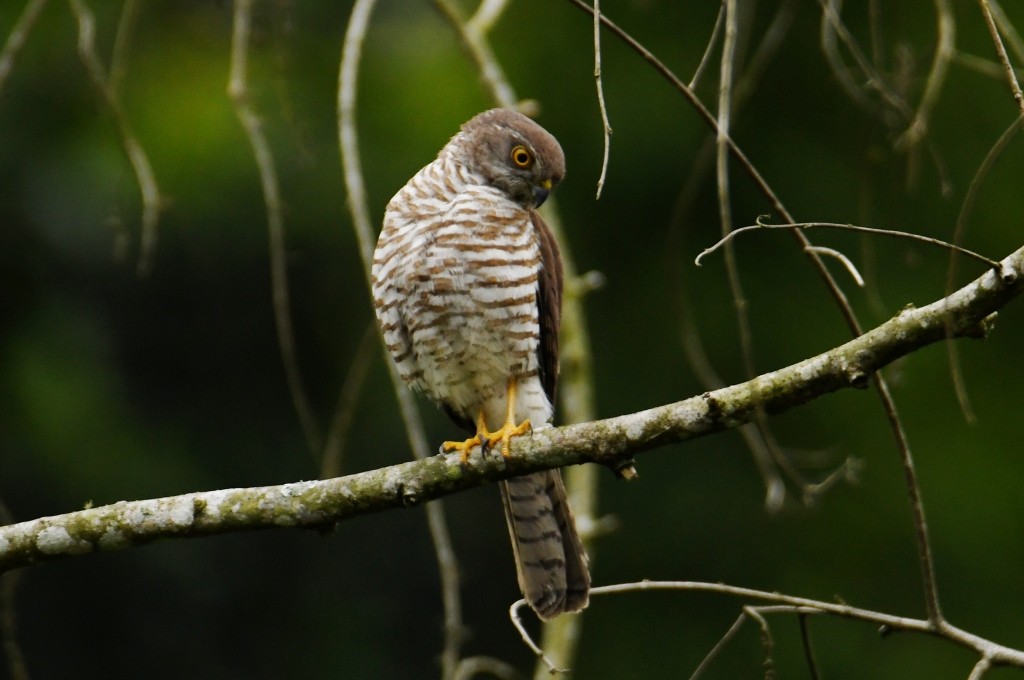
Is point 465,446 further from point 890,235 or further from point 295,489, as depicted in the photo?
point 890,235

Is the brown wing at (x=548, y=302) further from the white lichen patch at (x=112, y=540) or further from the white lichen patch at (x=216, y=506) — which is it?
the white lichen patch at (x=112, y=540)

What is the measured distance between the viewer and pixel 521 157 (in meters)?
4.18

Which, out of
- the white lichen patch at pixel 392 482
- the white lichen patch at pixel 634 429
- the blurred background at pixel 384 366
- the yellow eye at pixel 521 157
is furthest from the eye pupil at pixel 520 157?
the blurred background at pixel 384 366

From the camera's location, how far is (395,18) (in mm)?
9141

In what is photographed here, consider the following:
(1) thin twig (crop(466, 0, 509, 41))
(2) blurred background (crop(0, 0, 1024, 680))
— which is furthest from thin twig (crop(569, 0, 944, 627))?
(2) blurred background (crop(0, 0, 1024, 680))

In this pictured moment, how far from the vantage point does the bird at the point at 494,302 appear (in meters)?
3.85

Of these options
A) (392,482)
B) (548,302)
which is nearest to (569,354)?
(548,302)

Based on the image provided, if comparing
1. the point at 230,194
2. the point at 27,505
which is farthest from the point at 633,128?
the point at 27,505

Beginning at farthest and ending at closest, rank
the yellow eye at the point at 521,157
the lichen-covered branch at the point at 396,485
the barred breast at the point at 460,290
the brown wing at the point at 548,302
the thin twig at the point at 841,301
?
the yellow eye at the point at 521,157, the brown wing at the point at 548,302, the barred breast at the point at 460,290, the lichen-covered branch at the point at 396,485, the thin twig at the point at 841,301

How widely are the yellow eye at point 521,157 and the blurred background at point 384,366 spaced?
436 centimetres

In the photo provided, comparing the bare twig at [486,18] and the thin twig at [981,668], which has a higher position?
the bare twig at [486,18]

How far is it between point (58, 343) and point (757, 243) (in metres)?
4.93

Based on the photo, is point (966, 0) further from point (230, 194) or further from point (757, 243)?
point (230, 194)

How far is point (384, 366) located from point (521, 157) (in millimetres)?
4369
